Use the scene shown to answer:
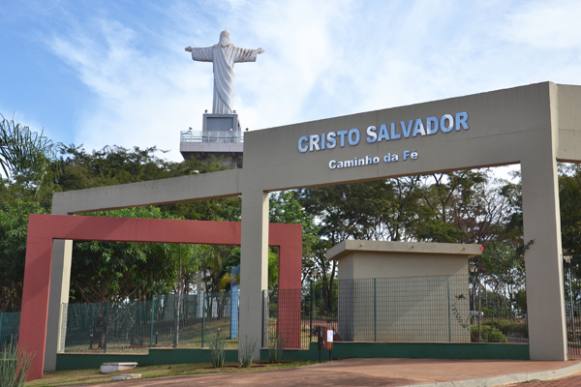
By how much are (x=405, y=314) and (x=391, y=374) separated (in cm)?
509

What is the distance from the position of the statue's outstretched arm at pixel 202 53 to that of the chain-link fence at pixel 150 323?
49692mm

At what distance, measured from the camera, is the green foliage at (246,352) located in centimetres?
1564

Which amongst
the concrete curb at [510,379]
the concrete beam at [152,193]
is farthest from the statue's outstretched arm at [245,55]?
the concrete curb at [510,379]

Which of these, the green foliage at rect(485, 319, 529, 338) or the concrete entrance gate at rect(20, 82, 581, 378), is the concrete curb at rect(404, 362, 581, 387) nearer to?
the concrete entrance gate at rect(20, 82, 581, 378)

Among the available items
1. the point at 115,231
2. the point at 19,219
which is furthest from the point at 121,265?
the point at 115,231

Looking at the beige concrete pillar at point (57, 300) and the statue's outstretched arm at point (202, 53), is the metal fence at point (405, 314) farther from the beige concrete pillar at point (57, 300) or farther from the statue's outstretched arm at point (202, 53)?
the statue's outstretched arm at point (202, 53)

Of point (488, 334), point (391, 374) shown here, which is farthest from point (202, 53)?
point (391, 374)

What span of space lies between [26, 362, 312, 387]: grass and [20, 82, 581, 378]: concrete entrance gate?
155 centimetres

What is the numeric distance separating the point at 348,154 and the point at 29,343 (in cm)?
1133

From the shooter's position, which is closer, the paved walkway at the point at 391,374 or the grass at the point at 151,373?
the paved walkway at the point at 391,374

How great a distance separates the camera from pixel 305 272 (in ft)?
145

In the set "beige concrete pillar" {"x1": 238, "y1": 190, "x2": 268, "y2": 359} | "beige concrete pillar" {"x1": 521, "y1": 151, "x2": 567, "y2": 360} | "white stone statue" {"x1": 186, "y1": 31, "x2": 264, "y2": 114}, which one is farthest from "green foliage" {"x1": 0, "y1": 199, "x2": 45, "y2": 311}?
"white stone statue" {"x1": 186, "y1": 31, "x2": 264, "y2": 114}

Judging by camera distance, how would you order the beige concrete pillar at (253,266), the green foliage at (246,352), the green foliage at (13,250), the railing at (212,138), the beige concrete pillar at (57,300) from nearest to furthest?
1. the green foliage at (246,352)
2. the beige concrete pillar at (253,266)
3. the beige concrete pillar at (57,300)
4. the green foliage at (13,250)
5. the railing at (212,138)

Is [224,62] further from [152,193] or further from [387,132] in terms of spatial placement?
[387,132]
